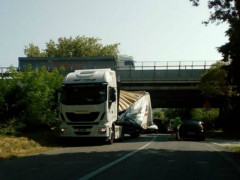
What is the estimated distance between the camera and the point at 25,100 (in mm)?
20203

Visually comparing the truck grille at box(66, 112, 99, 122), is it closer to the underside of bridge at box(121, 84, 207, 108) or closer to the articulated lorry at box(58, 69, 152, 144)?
the articulated lorry at box(58, 69, 152, 144)

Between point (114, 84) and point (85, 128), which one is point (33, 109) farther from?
point (114, 84)

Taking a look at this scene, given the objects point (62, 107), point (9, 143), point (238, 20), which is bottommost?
point (9, 143)

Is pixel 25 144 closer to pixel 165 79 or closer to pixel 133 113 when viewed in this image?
pixel 133 113

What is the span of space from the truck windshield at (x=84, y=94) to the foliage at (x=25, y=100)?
5.38 ft

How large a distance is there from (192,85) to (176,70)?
273 cm

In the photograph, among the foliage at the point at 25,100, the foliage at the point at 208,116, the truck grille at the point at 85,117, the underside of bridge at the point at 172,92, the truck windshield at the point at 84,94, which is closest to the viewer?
the truck grille at the point at 85,117

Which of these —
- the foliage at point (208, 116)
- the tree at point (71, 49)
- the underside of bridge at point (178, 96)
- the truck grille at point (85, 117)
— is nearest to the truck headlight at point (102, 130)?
the truck grille at point (85, 117)

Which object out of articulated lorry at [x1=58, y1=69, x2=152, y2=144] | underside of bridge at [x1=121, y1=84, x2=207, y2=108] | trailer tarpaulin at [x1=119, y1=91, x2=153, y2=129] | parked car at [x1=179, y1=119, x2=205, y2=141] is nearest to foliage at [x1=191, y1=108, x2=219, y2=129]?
underside of bridge at [x1=121, y1=84, x2=207, y2=108]

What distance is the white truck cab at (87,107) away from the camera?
19.0 m

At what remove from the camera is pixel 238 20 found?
628 inches

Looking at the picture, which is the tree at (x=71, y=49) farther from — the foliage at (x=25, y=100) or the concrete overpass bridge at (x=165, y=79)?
the foliage at (x=25, y=100)

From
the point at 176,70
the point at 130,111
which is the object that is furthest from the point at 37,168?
the point at 176,70

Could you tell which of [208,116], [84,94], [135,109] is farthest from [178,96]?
[84,94]
